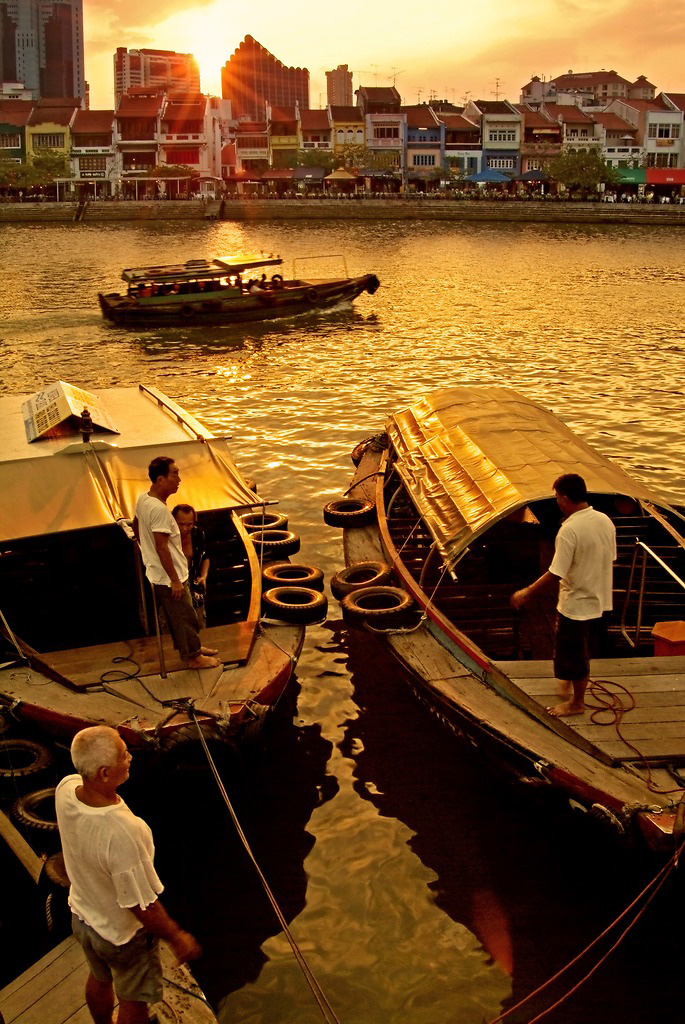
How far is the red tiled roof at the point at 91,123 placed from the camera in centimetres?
10819

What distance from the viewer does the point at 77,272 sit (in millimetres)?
50656

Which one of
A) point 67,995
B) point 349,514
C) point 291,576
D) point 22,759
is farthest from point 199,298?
point 67,995

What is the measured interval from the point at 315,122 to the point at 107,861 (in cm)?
11591

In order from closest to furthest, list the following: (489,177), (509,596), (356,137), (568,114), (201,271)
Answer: (509,596), (201,271), (489,177), (356,137), (568,114)

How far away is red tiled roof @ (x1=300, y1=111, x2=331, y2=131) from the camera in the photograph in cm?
11031

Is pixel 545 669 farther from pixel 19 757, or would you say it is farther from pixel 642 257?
pixel 642 257

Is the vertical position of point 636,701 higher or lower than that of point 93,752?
lower

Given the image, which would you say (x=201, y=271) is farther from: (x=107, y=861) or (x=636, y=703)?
(x=107, y=861)

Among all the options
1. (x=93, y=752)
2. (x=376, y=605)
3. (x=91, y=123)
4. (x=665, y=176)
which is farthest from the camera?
(x=91, y=123)

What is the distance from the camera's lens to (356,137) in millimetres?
110312

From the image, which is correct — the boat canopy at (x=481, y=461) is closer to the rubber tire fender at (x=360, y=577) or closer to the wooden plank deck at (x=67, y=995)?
the rubber tire fender at (x=360, y=577)

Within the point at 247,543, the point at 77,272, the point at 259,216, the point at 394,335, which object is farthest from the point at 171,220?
the point at 247,543

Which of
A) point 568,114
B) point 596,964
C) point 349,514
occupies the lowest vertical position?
point 596,964

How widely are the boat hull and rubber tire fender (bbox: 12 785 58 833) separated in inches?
1065
